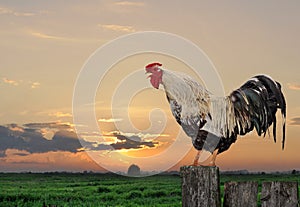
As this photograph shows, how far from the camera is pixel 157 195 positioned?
18.0 metres

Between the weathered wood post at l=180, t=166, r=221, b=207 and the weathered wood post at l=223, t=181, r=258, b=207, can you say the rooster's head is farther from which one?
the weathered wood post at l=223, t=181, r=258, b=207

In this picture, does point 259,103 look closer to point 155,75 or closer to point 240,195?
point 155,75

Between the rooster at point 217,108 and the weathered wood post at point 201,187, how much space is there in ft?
0.54

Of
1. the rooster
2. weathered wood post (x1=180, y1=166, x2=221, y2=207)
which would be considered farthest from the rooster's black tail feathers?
weathered wood post (x1=180, y1=166, x2=221, y2=207)

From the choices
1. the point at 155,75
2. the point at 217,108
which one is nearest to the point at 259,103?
the point at 217,108

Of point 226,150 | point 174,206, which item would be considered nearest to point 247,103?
point 226,150

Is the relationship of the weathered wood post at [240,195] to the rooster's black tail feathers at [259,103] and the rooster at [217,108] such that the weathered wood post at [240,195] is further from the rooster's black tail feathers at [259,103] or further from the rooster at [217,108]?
the rooster's black tail feathers at [259,103]

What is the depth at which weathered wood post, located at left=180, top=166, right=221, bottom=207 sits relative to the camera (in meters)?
4.79

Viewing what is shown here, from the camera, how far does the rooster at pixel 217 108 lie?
5.27 m

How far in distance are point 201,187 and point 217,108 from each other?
1154 mm

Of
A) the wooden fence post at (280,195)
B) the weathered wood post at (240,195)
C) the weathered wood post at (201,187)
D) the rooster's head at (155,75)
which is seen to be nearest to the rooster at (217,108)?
the rooster's head at (155,75)

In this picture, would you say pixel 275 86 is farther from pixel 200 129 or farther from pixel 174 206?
pixel 174 206

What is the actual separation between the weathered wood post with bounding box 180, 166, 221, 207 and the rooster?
0.16 meters

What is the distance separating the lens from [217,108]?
18.5ft
